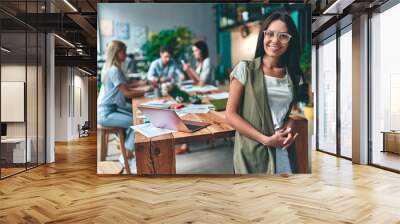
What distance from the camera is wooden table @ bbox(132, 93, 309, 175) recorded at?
6285 mm

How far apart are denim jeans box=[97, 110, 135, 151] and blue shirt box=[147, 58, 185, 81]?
2.39 feet

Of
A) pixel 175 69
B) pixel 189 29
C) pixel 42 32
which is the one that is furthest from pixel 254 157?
pixel 42 32

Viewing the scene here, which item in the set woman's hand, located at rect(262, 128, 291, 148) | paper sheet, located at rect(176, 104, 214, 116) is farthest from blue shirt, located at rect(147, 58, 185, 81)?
woman's hand, located at rect(262, 128, 291, 148)

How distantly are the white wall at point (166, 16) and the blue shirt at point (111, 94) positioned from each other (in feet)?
1.49

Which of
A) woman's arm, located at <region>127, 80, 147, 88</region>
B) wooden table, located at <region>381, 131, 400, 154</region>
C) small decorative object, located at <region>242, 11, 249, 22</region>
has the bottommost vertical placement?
wooden table, located at <region>381, 131, 400, 154</region>

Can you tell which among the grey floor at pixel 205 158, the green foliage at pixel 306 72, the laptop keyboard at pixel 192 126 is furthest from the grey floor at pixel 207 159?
the green foliage at pixel 306 72

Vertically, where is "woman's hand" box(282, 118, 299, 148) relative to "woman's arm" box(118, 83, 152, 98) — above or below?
below

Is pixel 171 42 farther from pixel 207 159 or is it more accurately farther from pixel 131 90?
pixel 207 159

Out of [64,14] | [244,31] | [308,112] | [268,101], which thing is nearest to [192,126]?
[268,101]

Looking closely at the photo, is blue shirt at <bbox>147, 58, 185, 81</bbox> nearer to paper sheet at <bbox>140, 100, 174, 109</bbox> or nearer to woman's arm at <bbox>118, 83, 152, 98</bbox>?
woman's arm at <bbox>118, 83, 152, 98</bbox>

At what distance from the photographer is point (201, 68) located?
635 centimetres

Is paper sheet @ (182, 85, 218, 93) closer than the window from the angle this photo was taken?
Yes

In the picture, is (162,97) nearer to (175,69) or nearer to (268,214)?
(175,69)

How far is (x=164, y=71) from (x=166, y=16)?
904 mm
